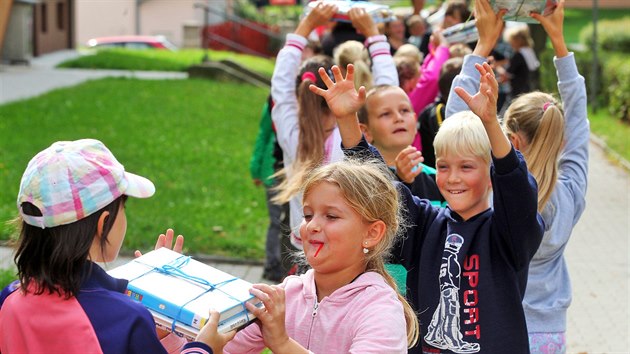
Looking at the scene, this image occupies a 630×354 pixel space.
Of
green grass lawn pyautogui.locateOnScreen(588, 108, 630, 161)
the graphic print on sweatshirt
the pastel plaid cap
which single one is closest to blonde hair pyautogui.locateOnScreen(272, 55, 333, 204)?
the graphic print on sweatshirt

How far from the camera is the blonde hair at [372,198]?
9.71 ft

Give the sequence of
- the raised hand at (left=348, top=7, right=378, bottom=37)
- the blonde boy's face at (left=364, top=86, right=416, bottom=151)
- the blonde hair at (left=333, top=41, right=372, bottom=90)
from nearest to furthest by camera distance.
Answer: the blonde boy's face at (left=364, top=86, right=416, bottom=151) → the raised hand at (left=348, top=7, right=378, bottom=37) → the blonde hair at (left=333, top=41, right=372, bottom=90)

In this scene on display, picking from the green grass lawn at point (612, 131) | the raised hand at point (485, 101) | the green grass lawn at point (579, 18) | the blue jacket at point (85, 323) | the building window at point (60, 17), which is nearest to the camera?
the blue jacket at point (85, 323)

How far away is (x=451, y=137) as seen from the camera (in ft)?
12.0

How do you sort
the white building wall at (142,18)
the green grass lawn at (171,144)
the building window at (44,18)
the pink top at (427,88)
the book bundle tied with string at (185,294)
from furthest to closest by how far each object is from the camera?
the white building wall at (142,18) < the building window at (44,18) < the green grass lawn at (171,144) < the pink top at (427,88) < the book bundle tied with string at (185,294)

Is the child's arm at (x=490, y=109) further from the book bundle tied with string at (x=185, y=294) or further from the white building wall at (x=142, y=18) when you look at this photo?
the white building wall at (x=142, y=18)

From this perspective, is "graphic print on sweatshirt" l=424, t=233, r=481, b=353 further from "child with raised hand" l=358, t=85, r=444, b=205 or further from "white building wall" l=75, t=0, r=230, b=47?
"white building wall" l=75, t=0, r=230, b=47

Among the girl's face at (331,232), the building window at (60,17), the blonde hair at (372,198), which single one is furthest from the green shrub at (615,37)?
the girl's face at (331,232)

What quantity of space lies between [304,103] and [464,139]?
1622mm

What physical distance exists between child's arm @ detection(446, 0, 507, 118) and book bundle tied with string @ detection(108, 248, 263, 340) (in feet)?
6.01

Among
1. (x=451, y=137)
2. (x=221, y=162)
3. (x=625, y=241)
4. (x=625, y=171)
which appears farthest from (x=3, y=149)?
(x=451, y=137)

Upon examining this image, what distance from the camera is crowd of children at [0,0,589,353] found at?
8.33 ft

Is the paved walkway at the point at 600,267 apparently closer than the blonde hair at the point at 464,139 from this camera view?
No

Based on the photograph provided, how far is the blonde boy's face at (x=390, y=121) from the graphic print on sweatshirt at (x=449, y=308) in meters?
1.36
